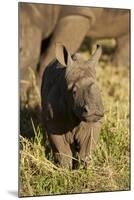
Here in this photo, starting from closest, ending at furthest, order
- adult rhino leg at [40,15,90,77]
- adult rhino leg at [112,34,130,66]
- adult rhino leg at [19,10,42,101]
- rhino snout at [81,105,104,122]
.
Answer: rhino snout at [81,105,104,122] < adult rhino leg at [19,10,42,101] < adult rhino leg at [40,15,90,77] < adult rhino leg at [112,34,130,66]

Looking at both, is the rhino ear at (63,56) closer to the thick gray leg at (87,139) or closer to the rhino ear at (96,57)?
the rhino ear at (96,57)

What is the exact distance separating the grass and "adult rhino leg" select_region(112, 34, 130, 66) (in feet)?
0.11

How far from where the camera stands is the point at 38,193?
12.4 ft

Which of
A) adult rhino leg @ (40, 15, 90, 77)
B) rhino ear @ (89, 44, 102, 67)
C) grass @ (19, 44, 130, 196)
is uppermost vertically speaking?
adult rhino leg @ (40, 15, 90, 77)

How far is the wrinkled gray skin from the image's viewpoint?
12.4 feet

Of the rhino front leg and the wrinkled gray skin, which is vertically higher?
the wrinkled gray skin

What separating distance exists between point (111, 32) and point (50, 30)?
328 millimetres

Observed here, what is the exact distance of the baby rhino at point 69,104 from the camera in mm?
3729

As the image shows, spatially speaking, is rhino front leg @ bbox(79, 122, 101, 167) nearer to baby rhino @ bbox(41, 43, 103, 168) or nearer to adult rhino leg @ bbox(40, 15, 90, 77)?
baby rhino @ bbox(41, 43, 103, 168)

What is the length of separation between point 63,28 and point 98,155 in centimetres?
57

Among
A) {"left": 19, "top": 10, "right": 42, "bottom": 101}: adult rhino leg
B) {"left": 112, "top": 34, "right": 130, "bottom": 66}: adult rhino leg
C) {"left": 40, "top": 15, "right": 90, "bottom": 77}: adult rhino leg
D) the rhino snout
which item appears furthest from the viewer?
{"left": 112, "top": 34, "right": 130, "bottom": 66}: adult rhino leg

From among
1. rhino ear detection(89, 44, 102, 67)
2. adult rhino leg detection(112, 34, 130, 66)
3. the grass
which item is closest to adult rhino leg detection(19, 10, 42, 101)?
the grass

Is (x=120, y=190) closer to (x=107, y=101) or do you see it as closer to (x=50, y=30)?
(x=107, y=101)

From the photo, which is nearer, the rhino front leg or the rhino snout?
the rhino snout
